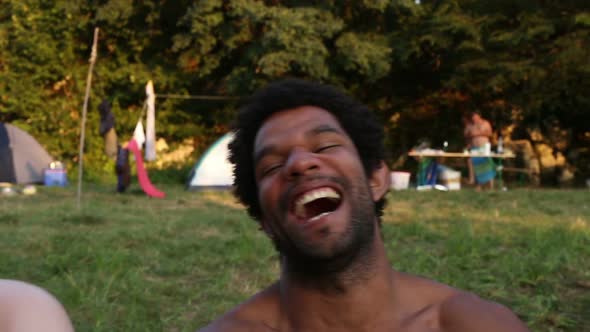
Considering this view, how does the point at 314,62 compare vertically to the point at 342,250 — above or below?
above

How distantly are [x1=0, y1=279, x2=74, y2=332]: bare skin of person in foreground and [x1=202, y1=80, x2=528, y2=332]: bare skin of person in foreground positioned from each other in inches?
20.6

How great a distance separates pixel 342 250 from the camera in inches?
73.4

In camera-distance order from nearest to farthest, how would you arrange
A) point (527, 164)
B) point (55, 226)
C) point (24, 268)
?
point (24, 268), point (55, 226), point (527, 164)

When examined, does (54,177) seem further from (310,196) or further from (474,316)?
(474,316)

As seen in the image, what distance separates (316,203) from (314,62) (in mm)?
14580

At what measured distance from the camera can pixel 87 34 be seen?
63.8ft

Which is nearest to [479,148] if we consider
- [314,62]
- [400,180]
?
[400,180]

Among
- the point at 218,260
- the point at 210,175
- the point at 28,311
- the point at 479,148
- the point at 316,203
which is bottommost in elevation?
the point at 210,175

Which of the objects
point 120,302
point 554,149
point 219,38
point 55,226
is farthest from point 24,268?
point 554,149

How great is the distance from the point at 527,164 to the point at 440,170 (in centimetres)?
347

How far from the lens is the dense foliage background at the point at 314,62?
15867 millimetres

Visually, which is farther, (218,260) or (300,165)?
(218,260)

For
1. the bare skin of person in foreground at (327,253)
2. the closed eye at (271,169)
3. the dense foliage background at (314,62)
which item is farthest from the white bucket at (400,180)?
the closed eye at (271,169)

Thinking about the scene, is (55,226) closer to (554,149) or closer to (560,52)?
(560,52)
